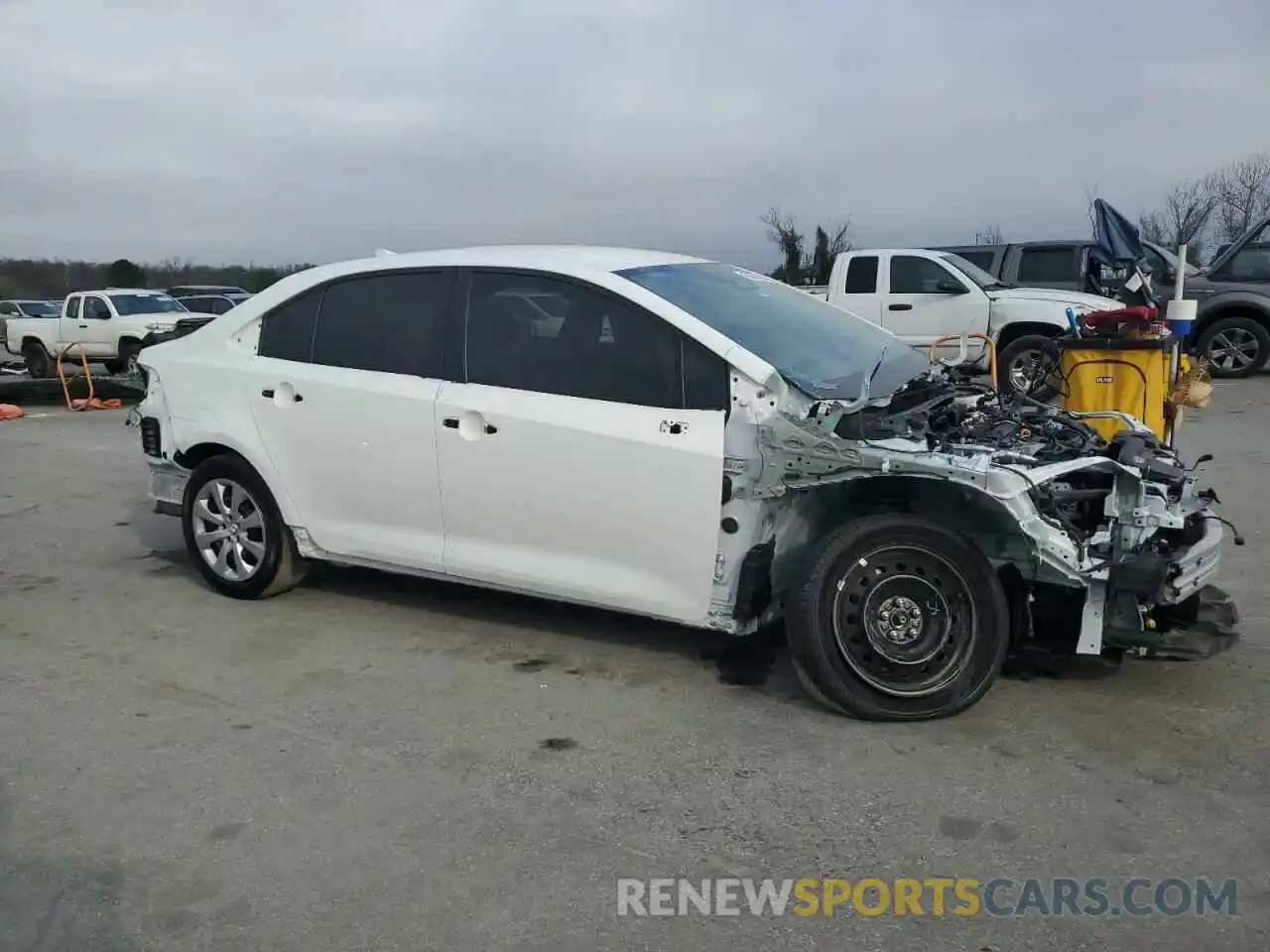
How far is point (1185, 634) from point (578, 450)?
7.82 ft

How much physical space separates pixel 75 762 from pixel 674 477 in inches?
95.7

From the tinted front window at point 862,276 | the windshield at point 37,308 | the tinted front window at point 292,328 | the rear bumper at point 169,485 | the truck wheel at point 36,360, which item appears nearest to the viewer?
the tinted front window at point 292,328

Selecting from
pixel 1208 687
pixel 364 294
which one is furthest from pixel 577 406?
pixel 1208 687

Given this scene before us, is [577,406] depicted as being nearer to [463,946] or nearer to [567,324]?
[567,324]

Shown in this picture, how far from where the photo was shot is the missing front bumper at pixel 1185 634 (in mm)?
4098

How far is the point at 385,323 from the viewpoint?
539cm

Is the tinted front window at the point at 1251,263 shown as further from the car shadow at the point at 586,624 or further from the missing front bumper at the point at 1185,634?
the car shadow at the point at 586,624

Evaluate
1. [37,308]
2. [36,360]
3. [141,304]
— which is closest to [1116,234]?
[141,304]

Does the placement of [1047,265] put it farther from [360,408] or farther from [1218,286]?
[360,408]

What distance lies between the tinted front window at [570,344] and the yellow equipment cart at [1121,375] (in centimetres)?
411

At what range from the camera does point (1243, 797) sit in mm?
3621

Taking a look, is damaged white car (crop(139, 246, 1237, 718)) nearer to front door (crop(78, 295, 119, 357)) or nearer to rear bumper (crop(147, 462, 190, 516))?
rear bumper (crop(147, 462, 190, 516))

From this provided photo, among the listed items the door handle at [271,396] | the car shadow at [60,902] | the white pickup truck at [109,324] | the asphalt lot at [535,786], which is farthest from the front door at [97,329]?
the car shadow at [60,902]

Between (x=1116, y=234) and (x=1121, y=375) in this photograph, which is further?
(x=1116, y=234)
